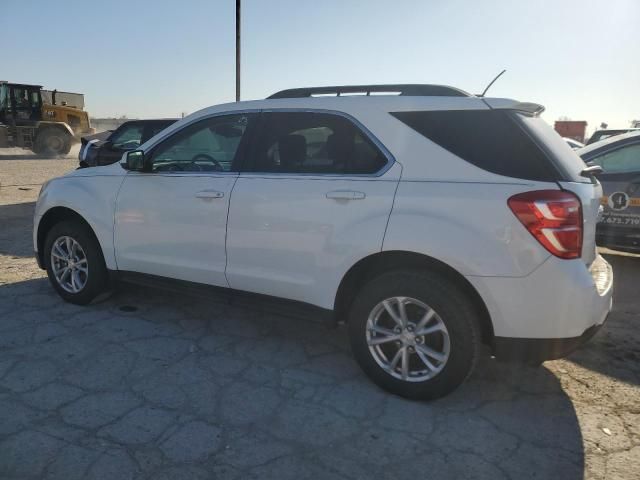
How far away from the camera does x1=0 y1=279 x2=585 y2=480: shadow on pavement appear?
2.29 m

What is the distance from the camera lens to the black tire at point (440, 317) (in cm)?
261

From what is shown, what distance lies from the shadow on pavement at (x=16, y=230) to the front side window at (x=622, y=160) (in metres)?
6.90

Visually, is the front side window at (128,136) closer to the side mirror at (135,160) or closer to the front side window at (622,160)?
the side mirror at (135,160)

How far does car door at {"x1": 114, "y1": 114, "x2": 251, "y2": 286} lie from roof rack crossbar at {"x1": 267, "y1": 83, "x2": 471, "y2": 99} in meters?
0.38

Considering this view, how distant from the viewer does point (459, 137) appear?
267 cm

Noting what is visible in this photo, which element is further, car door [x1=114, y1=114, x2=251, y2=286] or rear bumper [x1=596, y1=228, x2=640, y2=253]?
rear bumper [x1=596, y1=228, x2=640, y2=253]

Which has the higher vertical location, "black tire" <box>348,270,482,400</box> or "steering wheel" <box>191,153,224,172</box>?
"steering wheel" <box>191,153,224,172</box>

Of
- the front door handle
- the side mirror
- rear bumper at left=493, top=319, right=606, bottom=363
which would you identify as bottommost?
rear bumper at left=493, top=319, right=606, bottom=363

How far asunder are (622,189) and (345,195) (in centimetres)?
407

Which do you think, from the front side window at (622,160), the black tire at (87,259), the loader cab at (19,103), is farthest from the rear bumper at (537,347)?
the loader cab at (19,103)

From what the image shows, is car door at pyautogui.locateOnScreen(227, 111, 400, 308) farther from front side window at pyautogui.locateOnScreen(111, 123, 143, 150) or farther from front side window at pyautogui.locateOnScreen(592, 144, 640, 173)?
front side window at pyautogui.locateOnScreen(111, 123, 143, 150)

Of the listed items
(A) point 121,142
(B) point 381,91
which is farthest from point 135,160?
(A) point 121,142

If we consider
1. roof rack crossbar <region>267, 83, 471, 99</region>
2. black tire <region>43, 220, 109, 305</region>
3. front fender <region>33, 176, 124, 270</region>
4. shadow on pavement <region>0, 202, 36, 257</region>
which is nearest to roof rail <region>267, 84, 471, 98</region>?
roof rack crossbar <region>267, 83, 471, 99</region>

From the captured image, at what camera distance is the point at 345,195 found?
286 cm
